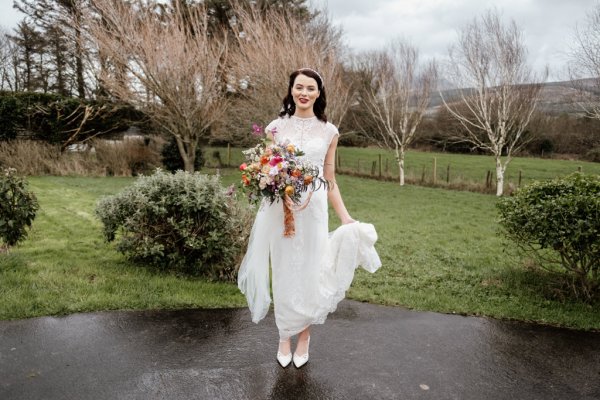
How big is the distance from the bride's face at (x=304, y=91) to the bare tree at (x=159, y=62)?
13.7 m

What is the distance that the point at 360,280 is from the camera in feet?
19.9

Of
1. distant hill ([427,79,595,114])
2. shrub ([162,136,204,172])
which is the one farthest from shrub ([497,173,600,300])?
shrub ([162,136,204,172])

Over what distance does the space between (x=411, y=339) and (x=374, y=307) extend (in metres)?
0.95

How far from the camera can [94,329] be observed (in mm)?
3959

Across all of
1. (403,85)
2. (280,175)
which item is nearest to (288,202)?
(280,175)

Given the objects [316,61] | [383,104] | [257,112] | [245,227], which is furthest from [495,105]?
[245,227]

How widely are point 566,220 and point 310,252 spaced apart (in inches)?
130

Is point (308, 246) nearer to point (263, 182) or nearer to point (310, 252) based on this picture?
point (310, 252)

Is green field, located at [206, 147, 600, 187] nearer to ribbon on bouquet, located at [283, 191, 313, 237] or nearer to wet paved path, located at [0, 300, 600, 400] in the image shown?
wet paved path, located at [0, 300, 600, 400]

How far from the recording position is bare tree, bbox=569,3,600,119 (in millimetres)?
15195

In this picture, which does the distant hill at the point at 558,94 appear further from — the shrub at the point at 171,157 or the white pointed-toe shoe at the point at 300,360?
the white pointed-toe shoe at the point at 300,360

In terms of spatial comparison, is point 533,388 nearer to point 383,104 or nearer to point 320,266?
point 320,266

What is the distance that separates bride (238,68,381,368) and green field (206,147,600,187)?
18.8 metres

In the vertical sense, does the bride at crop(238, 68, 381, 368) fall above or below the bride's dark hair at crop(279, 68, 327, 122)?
below
